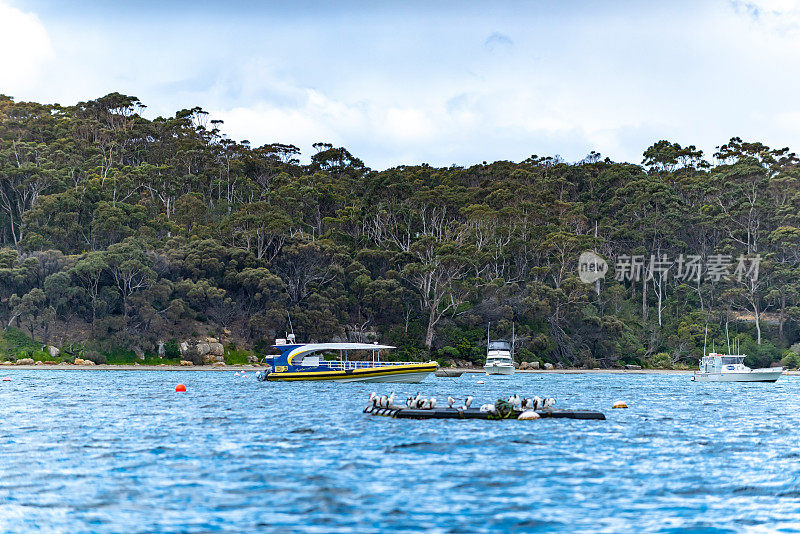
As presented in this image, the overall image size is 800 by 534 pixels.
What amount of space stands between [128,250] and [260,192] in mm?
37809

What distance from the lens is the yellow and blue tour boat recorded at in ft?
205

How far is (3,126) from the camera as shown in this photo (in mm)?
121250

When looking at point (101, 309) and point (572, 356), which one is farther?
point (572, 356)

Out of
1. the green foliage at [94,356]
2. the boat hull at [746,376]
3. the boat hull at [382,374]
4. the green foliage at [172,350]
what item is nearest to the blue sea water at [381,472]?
the boat hull at [382,374]

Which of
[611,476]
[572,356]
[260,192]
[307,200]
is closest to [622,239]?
[572,356]

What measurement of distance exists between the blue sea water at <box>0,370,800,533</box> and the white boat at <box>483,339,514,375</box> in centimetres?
4832

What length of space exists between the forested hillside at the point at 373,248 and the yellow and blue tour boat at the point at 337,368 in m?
24.2

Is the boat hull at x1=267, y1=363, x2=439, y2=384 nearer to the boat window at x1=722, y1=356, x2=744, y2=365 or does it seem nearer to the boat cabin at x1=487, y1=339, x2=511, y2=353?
the boat cabin at x1=487, y1=339, x2=511, y2=353

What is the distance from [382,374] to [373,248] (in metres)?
48.9

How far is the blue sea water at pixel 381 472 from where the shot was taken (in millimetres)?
16469

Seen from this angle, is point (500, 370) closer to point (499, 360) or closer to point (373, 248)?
point (499, 360)

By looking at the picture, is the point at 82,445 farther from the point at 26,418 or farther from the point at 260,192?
the point at 260,192

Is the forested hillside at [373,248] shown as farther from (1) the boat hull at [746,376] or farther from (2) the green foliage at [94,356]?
(1) the boat hull at [746,376]

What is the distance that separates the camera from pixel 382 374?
6253cm
